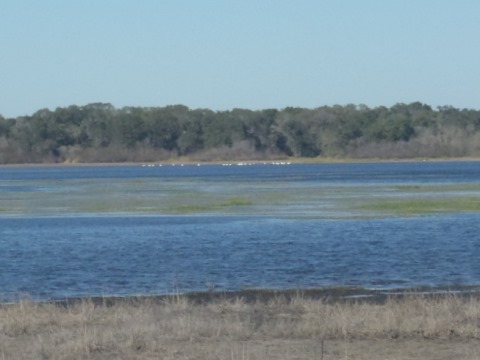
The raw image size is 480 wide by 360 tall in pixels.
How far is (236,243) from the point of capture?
36.2 m

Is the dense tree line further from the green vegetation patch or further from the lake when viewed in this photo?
the green vegetation patch

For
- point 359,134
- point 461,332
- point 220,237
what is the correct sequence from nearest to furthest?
point 461,332 < point 220,237 < point 359,134

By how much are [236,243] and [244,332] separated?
20493mm

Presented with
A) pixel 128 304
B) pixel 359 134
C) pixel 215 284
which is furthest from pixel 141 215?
pixel 359 134

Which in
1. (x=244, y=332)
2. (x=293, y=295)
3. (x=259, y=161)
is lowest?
(x=259, y=161)

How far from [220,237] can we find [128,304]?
1791 centimetres

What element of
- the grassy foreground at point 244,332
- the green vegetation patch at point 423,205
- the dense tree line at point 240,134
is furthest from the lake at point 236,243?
the dense tree line at point 240,134

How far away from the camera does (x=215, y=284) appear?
85.5 ft

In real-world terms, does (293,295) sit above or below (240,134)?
below

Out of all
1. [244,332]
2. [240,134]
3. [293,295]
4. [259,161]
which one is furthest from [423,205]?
[240,134]

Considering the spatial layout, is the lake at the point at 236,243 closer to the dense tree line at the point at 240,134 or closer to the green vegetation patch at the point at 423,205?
the green vegetation patch at the point at 423,205

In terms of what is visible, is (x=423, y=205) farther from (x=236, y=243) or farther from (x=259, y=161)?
(x=259, y=161)

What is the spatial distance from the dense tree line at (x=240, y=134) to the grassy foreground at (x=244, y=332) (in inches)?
6008

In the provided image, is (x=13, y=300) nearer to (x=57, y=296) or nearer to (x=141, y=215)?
(x=57, y=296)
